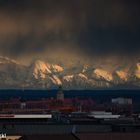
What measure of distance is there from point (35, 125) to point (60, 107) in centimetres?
6240

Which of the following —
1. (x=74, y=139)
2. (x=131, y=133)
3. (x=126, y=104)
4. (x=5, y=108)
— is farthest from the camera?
(x=126, y=104)

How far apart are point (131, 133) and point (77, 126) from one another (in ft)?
31.3

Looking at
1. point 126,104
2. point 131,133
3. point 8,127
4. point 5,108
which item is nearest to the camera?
point 131,133

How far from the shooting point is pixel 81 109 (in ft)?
456

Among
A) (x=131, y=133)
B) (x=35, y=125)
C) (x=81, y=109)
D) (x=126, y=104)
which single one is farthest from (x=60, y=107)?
(x=131, y=133)

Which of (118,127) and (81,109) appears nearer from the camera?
(118,127)

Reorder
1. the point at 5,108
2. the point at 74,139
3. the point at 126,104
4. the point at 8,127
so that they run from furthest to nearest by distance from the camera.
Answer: the point at 126,104 → the point at 5,108 → the point at 8,127 → the point at 74,139

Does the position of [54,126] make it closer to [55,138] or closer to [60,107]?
[55,138]

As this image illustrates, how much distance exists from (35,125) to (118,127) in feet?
23.8

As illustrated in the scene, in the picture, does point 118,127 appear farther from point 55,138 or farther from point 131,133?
point 55,138

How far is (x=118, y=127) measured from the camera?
73.4m

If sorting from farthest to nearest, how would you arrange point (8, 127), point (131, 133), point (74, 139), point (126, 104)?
point (126, 104), point (8, 127), point (131, 133), point (74, 139)

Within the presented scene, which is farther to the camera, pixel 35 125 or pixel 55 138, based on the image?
pixel 35 125

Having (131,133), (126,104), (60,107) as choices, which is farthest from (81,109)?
(131,133)
